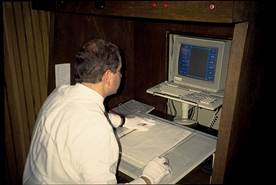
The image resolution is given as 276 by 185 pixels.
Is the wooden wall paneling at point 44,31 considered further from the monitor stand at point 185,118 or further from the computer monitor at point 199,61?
the monitor stand at point 185,118

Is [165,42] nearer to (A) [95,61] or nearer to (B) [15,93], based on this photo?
(A) [95,61]

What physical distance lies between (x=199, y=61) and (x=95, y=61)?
2.21ft

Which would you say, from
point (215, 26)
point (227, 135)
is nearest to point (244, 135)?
point (227, 135)

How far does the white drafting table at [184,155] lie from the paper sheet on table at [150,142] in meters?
0.01

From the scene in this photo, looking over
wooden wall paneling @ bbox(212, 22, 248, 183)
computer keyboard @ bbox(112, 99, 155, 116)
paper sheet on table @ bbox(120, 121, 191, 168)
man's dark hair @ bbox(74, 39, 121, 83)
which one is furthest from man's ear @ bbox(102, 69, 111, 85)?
computer keyboard @ bbox(112, 99, 155, 116)

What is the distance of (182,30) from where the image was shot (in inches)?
65.7

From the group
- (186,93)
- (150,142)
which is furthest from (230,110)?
(186,93)

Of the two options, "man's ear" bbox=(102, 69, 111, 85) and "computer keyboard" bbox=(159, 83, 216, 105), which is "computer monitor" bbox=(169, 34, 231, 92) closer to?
"computer keyboard" bbox=(159, 83, 216, 105)

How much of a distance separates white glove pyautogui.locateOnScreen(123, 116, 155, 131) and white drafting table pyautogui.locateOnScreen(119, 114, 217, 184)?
0.14 ft

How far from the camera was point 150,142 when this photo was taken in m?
1.38

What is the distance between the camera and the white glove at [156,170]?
1.11 meters

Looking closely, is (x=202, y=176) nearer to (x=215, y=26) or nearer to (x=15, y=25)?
(x=215, y=26)

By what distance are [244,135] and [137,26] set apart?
3.40 ft

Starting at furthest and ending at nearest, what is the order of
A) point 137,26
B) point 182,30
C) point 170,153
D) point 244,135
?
point 137,26 < point 182,30 < point 170,153 < point 244,135
